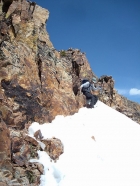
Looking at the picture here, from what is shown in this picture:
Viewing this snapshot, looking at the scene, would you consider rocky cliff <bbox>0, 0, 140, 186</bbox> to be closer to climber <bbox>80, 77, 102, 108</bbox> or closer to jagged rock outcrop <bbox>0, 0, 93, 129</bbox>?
jagged rock outcrop <bbox>0, 0, 93, 129</bbox>

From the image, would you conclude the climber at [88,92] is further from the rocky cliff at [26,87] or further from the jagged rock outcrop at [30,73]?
the jagged rock outcrop at [30,73]

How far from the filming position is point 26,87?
44.8 ft

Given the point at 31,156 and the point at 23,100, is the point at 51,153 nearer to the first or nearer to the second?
the point at 31,156

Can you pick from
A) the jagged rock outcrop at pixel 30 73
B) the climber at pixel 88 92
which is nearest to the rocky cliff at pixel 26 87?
the jagged rock outcrop at pixel 30 73

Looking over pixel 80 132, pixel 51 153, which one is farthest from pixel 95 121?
pixel 51 153

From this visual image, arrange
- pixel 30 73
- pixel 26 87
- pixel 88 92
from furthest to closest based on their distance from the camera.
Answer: pixel 88 92 < pixel 30 73 < pixel 26 87

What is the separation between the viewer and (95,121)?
59.9 feet

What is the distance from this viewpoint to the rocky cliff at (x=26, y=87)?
9.56 m

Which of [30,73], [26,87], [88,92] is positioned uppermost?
[88,92]

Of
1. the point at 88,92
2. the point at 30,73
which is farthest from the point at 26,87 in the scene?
the point at 88,92

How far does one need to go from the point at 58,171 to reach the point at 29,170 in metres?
1.78

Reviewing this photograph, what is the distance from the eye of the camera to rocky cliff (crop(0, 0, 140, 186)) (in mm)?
9562

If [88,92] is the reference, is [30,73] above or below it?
below

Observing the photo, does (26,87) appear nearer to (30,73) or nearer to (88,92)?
(30,73)
